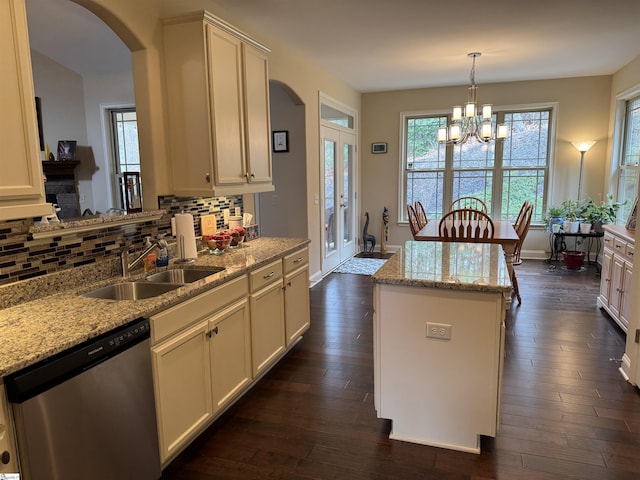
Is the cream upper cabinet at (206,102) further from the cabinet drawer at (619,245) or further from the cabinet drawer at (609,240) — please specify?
the cabinet drawer at (609,240)

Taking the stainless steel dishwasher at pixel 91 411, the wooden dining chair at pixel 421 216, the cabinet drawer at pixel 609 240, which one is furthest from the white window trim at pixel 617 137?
the stainless steel dishwasher at pixel 91 411

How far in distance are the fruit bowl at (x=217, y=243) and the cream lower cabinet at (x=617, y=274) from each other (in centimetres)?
307

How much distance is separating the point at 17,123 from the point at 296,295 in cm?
218

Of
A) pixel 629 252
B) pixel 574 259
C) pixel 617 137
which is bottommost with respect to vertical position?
pixel 574 259

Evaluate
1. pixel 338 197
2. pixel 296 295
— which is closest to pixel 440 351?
pixel 296 295

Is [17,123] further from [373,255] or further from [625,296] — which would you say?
[373,255]

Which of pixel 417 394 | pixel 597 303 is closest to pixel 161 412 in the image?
pixel 417 394

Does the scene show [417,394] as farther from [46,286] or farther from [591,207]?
[591,207]

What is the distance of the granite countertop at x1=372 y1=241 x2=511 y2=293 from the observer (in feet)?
6.89

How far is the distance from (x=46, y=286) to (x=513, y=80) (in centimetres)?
654

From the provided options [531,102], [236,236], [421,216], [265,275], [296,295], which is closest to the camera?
[265,275]

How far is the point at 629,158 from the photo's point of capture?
5734mm

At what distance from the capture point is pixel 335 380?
3.00 meters

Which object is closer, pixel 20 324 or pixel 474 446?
pixel 20 324
